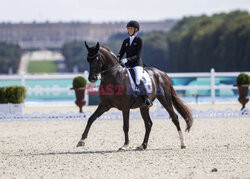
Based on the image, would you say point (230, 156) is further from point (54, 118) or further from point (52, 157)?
point (54, 118)

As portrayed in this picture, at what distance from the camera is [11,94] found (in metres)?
15.7

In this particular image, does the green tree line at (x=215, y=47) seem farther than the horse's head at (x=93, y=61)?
Yes

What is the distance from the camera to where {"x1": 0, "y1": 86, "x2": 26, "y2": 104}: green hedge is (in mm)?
15516

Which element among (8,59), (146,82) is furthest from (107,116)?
(8,59)

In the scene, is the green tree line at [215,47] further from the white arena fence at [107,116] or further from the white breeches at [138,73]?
the white breeches at [138,73]

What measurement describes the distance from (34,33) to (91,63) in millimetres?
164851

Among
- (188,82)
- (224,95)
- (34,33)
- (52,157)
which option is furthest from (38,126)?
(34,33)

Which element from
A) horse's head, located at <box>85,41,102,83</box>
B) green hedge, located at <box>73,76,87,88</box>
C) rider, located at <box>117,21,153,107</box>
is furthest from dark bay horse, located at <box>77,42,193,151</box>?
green hedge, located at <box>73,76,87,88</box>

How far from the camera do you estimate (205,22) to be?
69.8 m

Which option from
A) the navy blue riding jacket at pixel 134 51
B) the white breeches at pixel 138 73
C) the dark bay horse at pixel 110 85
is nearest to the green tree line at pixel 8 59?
the navy blue riding jacket at pixel 134 51

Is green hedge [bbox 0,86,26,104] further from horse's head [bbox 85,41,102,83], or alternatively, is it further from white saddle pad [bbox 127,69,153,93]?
horse's head [bbox 85,41,102,83]

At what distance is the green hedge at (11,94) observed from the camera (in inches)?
611

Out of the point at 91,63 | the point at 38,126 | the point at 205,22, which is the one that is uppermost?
the point at 205,22

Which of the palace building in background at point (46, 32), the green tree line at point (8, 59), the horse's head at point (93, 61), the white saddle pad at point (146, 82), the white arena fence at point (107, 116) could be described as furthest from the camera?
the palace building in background at point (46, 32)
